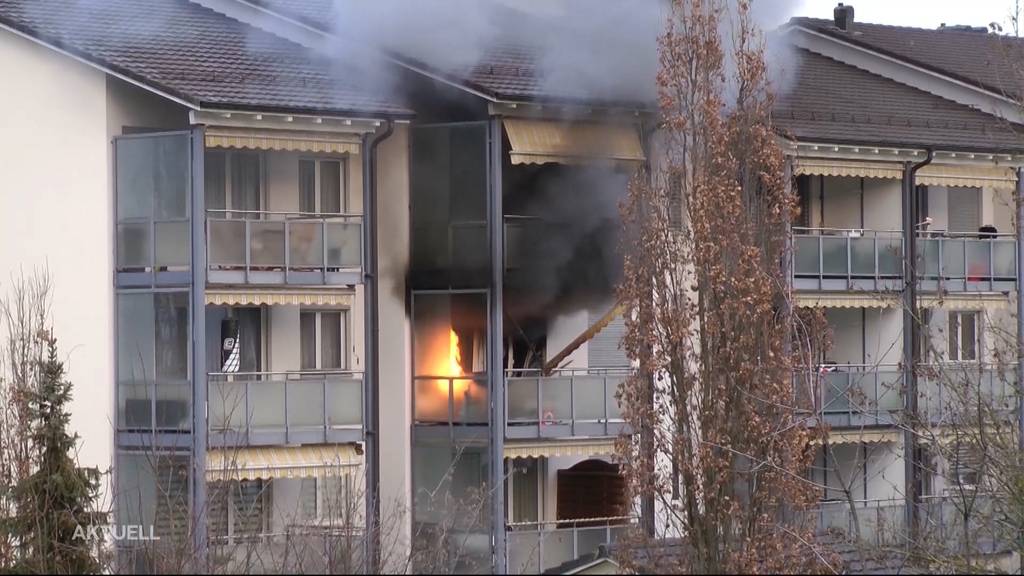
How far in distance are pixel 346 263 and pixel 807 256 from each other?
8.31 metres

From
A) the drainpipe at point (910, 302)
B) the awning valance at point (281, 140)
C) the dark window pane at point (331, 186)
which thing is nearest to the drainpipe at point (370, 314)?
the awning valance at point (281, 140)

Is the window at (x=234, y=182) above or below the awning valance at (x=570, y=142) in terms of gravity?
below

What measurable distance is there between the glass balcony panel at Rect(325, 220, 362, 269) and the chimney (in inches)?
590

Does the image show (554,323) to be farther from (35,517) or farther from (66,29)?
(35,517)

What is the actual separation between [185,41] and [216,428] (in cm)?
658

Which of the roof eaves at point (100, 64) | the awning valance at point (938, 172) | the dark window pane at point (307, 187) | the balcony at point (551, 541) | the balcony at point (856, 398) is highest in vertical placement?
the roof eaves at point (100, 64)

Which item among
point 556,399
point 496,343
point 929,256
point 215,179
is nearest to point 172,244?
point 215,179

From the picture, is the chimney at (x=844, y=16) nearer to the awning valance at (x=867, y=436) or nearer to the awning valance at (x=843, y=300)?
the awning valance at (x=843, y=300)

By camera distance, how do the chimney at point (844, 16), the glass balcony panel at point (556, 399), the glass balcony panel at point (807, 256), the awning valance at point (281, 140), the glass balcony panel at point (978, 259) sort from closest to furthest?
the awning valance at point (281, 140) → the glass balcony panel at point (556, 399) → the glass balcony panel at point (807, 256) → the glass balcony panel at point (978, 259) → the chimney at point (844, 16)

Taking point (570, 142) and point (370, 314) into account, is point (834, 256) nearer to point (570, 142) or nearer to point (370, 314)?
point (570, 142)

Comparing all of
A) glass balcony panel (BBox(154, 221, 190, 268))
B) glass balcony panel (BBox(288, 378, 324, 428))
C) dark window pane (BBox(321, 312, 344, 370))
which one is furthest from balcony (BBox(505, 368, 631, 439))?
glass balcony panel (BBox(154, 221, 190, 268))

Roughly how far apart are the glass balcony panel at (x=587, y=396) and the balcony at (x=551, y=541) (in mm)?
1717

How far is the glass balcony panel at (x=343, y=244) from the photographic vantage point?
1064 inches

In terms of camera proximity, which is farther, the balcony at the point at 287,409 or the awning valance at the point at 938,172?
the awning valance at the point at 938,172
